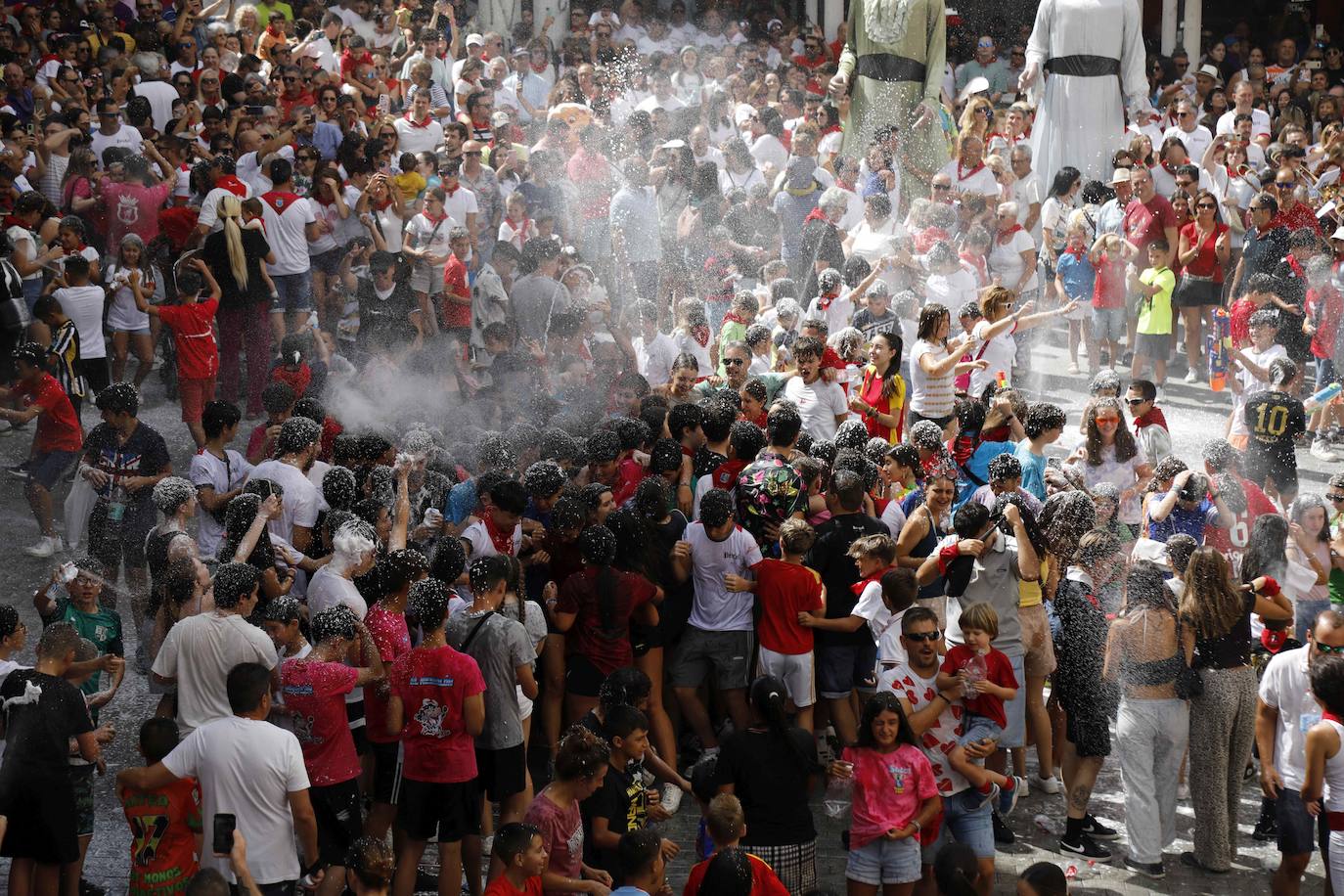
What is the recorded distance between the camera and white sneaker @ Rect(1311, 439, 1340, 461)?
11.6 m

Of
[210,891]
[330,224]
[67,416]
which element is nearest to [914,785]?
[210,891]

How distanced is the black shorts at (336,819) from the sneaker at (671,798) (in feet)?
5.03

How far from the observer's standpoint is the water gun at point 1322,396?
36.3 feet

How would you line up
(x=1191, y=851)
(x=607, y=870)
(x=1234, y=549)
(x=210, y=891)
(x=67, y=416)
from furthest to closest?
(x=67, y=416) < (x=1234, y=549) < (x=1191, y=851) < (x=607, y=870) < (x=210, y=891)

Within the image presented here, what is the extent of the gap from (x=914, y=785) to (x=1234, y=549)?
3017 millimetres

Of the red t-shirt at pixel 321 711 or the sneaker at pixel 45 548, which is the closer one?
the red t-shirt at pixel 321 711

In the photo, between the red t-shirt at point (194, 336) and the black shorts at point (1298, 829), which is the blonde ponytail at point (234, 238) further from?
the black shorts at point (1298, 829)

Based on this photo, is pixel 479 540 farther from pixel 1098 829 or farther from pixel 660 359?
pixel 660 359

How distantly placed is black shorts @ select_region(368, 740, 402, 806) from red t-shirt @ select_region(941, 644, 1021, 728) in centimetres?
223

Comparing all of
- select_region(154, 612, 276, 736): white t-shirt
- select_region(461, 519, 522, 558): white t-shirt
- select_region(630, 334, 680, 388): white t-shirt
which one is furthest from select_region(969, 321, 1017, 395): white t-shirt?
select_region(154, 612, 276, 736): white t-shirt

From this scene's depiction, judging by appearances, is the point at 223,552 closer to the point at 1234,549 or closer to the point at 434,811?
the point at 434,811

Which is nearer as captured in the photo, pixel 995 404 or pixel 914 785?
pixel 914 785

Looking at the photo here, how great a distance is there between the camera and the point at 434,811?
6219mm

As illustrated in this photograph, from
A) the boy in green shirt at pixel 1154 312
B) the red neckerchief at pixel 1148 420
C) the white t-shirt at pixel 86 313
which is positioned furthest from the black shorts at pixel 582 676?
the boy in green shirt at pixel 1154 312
